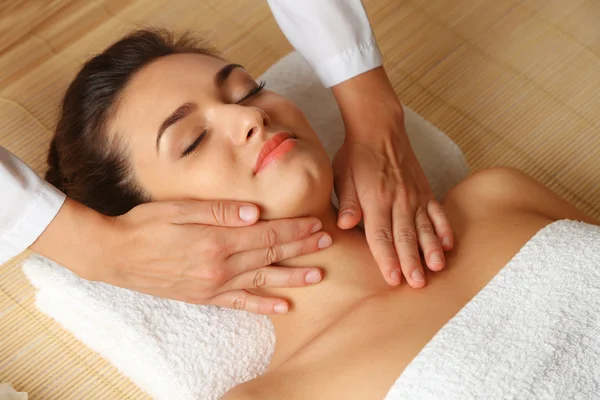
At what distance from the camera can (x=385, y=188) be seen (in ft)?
5.52

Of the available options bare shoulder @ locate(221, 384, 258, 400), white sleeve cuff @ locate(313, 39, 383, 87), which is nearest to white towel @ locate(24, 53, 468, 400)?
bare shoulder @ locate(221, 384, 258, 400)

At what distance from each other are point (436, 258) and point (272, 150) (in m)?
0.45

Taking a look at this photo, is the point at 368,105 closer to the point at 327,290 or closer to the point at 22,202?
the point at 327,290

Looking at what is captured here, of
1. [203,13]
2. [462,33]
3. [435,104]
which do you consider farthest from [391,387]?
[203,13]

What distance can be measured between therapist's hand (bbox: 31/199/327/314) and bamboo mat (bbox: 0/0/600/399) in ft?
1.47

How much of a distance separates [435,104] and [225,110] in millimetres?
1047

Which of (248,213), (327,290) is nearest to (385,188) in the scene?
(327,290)

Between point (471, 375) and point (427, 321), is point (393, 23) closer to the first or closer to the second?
point (427, 321)

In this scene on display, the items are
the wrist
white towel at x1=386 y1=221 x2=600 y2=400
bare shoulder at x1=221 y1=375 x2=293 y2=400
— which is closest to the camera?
white towel at x1=386 y1=221 x2=600 y2=400

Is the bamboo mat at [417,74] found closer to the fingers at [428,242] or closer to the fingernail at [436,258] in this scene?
the fingers at [428,242]

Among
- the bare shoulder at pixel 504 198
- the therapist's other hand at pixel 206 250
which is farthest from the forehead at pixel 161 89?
the bare shoulder at pixel 504 198

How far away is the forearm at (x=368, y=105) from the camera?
5.96 feet

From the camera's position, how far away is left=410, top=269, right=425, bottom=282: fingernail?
4.84 ft

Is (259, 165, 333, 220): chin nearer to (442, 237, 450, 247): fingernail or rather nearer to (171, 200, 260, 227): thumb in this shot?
(171, 200, 260, 227): thumb
